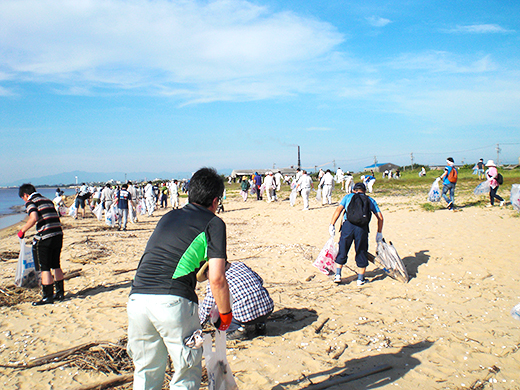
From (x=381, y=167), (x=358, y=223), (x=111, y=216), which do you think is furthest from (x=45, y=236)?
(x=381, y=167)

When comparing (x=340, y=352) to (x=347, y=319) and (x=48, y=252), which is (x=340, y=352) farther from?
(x=48, y=252)

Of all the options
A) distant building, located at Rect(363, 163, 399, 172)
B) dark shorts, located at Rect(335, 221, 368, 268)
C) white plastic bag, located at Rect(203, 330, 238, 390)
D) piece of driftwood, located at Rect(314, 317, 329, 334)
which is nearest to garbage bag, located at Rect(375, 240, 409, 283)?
dark shorts, located at Rect(335, 221, 368, 268)

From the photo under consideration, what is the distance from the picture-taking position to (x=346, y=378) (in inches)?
130

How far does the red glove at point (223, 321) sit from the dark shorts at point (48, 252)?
4067 mm

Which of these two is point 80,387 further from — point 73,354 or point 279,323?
point 279,323

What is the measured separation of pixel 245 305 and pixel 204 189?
1978 millimetres

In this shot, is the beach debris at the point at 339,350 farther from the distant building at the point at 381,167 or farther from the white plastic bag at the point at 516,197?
the distant building at the point at 381,167

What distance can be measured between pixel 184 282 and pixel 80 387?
6.19 feet

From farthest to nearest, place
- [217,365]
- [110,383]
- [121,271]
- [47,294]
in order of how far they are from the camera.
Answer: [121,271]
[47,294]
[110,383]
[217,365]

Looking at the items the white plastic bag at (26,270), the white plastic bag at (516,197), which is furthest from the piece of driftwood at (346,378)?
the white plastic bag at (516,197)

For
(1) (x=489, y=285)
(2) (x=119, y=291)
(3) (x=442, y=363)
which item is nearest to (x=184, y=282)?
(3) (x=442, y=363)

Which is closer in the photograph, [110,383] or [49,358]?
[110,383]

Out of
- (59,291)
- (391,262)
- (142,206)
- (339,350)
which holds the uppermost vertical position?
(142,206)

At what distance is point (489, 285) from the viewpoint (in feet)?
19.1
